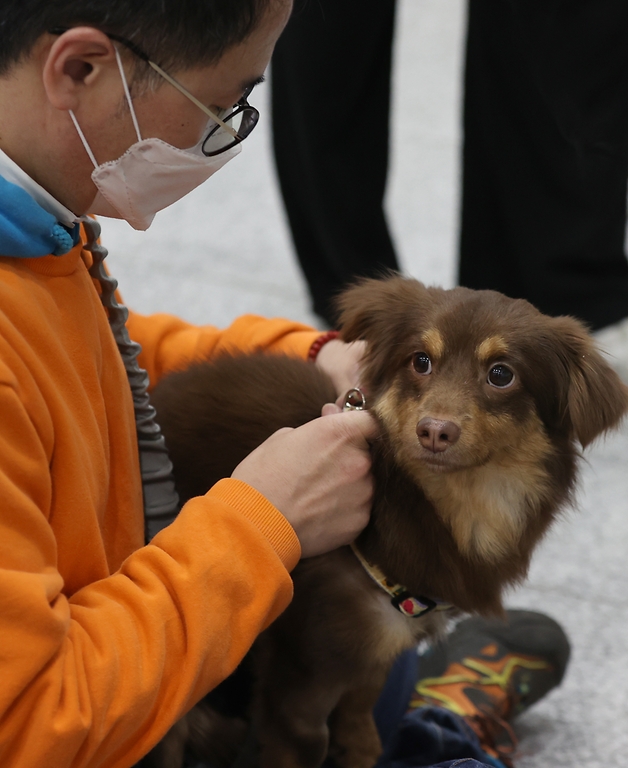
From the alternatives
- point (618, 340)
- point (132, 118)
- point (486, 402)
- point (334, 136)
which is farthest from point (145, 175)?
point (618, 340)

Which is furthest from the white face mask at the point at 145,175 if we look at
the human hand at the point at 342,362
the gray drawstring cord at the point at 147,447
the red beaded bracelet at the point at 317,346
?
the red beaded bracelet at the point at 317,346

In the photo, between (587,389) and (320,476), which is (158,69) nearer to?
(320,476)

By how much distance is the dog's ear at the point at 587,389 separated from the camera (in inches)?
49.7

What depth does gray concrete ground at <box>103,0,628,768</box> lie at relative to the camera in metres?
1.78

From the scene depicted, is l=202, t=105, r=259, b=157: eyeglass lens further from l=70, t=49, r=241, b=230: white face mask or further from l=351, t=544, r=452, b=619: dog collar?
l=351, t=544, r=452, b=619: dog collar

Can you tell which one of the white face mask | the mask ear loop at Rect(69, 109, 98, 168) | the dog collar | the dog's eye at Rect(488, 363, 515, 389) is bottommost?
the dog collar

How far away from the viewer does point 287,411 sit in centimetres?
140

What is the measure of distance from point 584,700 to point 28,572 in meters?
1.29

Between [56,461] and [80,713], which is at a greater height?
[56,461]

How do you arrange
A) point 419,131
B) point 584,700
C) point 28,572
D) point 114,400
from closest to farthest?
point 28,572
point 114,400
point 584,700
point 419,131

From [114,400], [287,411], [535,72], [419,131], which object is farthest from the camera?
[419,131]

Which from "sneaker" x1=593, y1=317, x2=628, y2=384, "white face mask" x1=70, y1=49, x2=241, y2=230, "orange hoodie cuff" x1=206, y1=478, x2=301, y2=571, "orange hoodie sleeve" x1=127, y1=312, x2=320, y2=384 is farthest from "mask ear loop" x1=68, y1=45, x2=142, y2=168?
"sneaker" x1=593, y1=317, x2=628, y2=384

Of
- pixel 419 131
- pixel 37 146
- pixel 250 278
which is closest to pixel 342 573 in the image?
pixel 37 146

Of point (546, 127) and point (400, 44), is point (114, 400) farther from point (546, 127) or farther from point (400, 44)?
point (400, 44)
